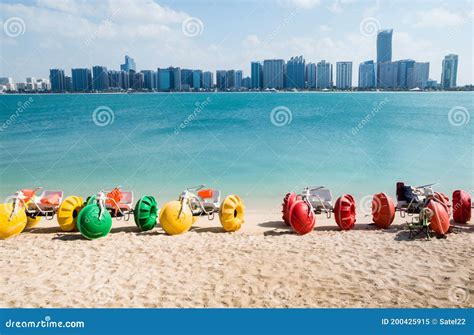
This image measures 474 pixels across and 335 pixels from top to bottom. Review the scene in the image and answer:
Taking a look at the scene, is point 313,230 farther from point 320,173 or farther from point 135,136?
point 135,136

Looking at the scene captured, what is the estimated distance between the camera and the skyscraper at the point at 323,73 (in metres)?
128

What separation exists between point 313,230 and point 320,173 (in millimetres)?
12183

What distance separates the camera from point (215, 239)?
1092 cm

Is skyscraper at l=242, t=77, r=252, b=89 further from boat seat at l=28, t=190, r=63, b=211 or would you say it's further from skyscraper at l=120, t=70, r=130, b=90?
boat seat at l=28, t=190, r=63, b=211

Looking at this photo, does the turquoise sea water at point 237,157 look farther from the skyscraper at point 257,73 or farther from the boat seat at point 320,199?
the skyscraper at point 257,73

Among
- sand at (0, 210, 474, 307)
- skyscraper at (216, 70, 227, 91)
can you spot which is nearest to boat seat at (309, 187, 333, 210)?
sand at (0, 210, 474, 307)

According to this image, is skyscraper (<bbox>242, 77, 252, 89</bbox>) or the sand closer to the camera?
the sand

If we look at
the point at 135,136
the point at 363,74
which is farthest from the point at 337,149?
the point at 363,74

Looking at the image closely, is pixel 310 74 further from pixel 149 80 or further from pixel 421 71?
pixel 149 80

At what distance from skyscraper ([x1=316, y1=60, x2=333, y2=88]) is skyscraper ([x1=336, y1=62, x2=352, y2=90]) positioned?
9.73 feet

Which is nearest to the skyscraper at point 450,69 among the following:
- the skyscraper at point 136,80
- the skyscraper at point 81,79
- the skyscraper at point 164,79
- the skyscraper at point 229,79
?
the skyscraper at point 164,79

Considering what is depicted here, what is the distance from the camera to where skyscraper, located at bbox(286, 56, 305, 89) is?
11806 cm

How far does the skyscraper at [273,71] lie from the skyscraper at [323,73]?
11.4 metres

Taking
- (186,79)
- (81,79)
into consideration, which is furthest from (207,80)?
(81,79)
